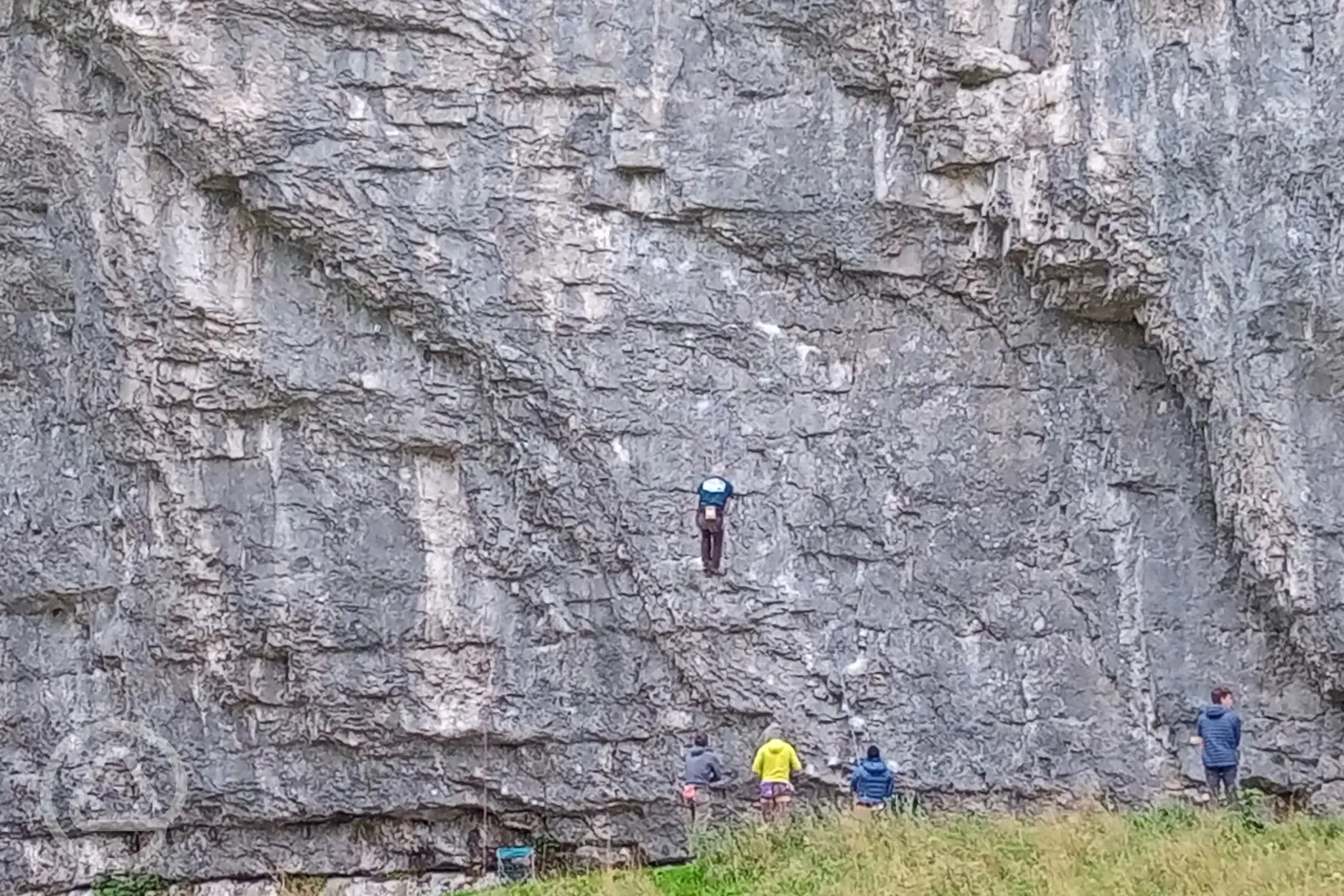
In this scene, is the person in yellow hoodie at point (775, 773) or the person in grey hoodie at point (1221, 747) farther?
the person in yellow hoodie at point (775, 773)

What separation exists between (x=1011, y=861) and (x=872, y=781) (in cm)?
303

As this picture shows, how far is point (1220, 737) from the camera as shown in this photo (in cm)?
1301

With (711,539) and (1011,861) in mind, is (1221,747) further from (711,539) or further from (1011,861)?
(711,539)

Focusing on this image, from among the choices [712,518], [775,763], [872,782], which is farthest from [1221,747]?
[712,518]

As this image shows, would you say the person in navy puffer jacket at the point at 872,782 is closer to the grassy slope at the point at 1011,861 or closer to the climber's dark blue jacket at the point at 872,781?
the climber's dark blue jacket at the point at 872,781

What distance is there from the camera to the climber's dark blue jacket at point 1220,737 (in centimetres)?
1300

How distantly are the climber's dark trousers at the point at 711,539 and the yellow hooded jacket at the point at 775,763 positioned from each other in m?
2.20

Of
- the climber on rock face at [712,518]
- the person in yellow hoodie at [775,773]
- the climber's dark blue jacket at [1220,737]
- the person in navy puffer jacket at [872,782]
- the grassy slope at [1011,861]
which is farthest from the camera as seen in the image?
the climber on rock face at [712,518]

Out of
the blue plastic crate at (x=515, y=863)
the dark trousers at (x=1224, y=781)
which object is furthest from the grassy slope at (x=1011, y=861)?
the blue plastic crate at (x=515, y=863)

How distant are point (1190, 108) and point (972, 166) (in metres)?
2.11

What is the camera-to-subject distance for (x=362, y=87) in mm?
16234

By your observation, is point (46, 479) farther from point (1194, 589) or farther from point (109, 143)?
point (1194, 589)

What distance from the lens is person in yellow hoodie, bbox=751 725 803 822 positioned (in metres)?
14.0

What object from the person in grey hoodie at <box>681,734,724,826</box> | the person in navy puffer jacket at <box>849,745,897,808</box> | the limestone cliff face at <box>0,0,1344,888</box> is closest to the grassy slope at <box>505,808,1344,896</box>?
the person in navy puffer jacket at <box>849,745,897,808</box>
